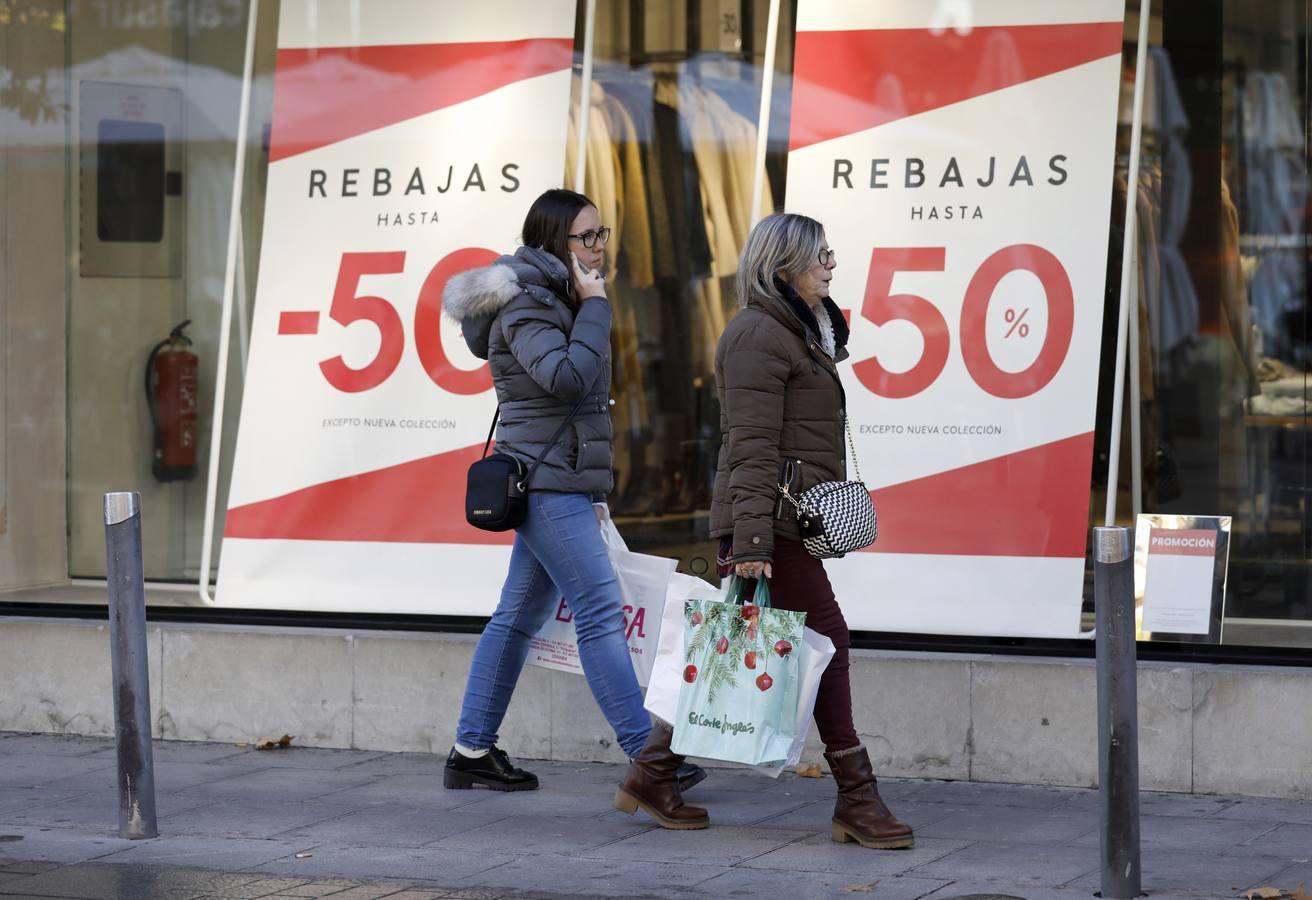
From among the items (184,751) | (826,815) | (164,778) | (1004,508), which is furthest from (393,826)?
(1004,508)

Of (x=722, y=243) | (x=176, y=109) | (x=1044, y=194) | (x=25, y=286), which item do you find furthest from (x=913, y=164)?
(x=25, y=286)

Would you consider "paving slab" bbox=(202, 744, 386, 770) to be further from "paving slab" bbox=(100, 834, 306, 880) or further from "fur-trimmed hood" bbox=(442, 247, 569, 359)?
"fur-trimmed hood" bbox=(442, 247, 569, 359)

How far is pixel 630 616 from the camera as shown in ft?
23.1

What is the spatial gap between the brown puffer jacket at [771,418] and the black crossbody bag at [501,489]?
80 cm

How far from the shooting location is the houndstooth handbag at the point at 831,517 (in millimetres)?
5992

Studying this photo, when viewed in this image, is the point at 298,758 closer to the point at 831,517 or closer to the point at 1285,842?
the point at 831,517

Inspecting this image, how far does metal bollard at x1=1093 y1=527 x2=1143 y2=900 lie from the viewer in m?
5.43

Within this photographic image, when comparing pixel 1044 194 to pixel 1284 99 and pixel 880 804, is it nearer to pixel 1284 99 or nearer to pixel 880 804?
pixel 1284 99

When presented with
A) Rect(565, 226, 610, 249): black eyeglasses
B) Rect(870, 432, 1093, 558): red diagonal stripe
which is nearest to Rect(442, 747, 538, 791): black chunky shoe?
Rect(870, 432, 1093, 558): red diagonal stripe

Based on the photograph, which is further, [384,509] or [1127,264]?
[384,509]

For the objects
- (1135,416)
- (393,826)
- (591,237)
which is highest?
(591,237)

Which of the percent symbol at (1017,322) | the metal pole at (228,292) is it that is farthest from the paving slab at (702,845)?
the metal pole at (228,292)

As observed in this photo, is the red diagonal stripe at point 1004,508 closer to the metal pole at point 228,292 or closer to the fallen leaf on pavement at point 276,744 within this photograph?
the fallen leaf on pavement at point 276,744

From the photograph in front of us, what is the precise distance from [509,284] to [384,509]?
2114mm
